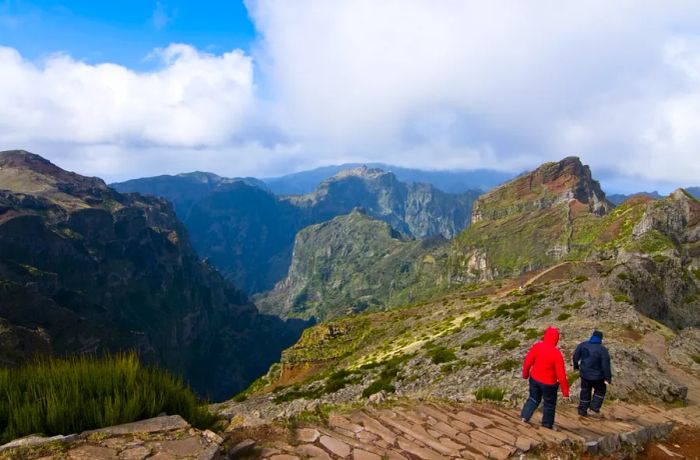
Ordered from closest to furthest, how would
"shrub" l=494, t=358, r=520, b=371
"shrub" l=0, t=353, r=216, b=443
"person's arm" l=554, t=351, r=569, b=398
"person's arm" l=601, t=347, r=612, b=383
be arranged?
1. "shrub" l=0, t=353, r=216, b=443
2. "person's arm" l=554, t=351, r=569, b=398
3. "person's arm" l=601, t=347, r=612, b=383
4. "shrub" l=494, t=358, r=520, b=371

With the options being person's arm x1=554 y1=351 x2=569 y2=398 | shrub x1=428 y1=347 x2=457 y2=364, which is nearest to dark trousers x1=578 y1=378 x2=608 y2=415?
person's arm x1=554 y1=351 x2=569 y2=398

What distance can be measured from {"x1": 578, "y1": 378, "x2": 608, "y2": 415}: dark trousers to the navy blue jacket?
20 centimetres

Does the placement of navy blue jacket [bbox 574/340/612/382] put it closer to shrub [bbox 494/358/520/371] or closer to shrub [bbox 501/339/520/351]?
shrub [bbox 494/358/520/371]

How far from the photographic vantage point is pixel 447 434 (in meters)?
11.7

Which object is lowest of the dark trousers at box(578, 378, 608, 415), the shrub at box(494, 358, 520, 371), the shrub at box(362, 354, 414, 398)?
the shrub at box(362, 354, 414, 398)

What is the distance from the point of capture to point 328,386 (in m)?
37.4

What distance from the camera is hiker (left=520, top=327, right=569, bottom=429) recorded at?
44.1 ft

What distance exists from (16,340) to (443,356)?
115650 mm

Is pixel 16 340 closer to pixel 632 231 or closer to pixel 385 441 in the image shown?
pixel 385 441

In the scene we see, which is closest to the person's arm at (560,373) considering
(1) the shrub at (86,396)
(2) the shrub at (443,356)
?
(1) the shrub at (86,396)

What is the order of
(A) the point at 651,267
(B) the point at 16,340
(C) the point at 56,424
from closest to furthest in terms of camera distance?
(C) the point at 56,424 < (A) the point at 651,267 < (B) the point at 16,340

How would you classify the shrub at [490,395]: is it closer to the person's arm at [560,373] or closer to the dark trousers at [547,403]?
the dark trousers at [547,403]

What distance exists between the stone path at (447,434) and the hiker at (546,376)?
457mm

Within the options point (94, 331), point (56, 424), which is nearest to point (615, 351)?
point (56, 424)
